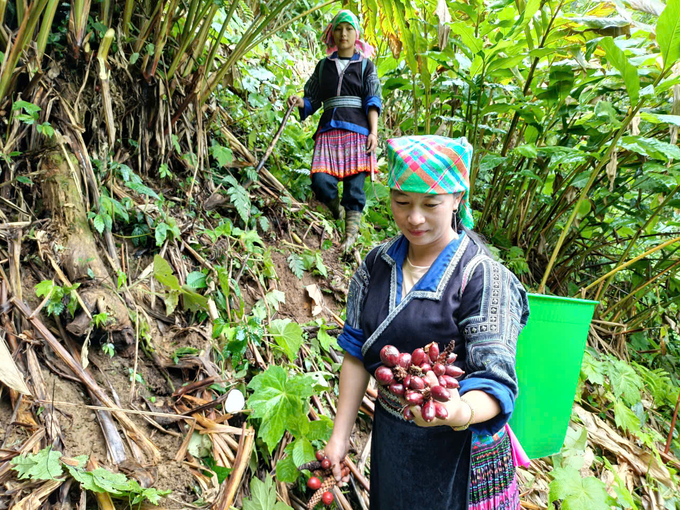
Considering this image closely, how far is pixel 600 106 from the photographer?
255 centimetres

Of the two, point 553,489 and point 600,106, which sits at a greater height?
point 600,106

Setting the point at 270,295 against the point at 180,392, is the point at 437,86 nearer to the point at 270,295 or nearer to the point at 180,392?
the point at 270,295

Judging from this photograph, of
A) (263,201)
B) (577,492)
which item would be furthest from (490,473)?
(263,201)

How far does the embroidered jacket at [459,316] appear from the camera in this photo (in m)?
1.00

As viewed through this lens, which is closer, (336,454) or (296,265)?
(336,454)

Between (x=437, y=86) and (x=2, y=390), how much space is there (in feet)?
10.7

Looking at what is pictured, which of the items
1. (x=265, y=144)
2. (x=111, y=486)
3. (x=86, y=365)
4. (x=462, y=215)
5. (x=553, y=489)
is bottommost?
(x=553, y=489)

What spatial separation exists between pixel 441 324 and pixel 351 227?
7.73 ft

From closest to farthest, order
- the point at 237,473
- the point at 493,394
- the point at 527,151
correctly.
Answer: the point at 493,394 < the point at 237,473 < the point at 527,151

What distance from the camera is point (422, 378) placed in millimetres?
795

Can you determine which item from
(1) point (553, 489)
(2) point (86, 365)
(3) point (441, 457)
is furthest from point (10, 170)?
(1) point (553, 489)

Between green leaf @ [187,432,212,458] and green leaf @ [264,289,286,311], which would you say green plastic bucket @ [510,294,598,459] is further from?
green leaf @ [264,289,286,311]

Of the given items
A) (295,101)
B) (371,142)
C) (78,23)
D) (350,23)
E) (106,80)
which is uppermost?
(350,23)

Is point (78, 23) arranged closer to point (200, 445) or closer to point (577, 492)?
point (200, 445)
